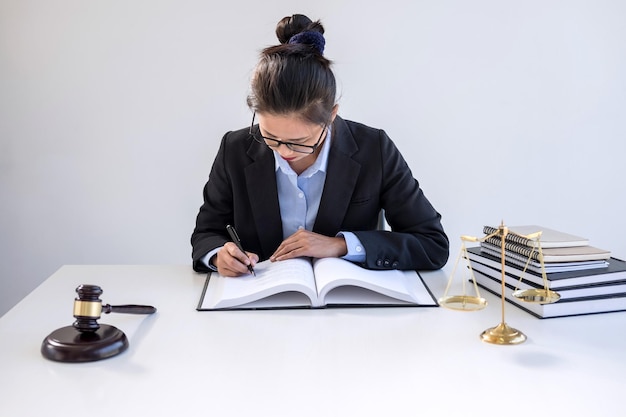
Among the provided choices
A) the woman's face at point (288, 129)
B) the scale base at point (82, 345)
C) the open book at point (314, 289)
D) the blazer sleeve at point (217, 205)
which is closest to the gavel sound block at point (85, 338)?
the scale base at point (82, 345)

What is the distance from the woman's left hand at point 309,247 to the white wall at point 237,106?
1.83 meters

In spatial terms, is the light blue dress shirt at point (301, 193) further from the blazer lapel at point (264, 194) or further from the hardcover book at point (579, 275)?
the hardcover book at point (579, 275)

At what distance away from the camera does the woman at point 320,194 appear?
2115 mm

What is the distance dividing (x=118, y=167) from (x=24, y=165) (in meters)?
0.47

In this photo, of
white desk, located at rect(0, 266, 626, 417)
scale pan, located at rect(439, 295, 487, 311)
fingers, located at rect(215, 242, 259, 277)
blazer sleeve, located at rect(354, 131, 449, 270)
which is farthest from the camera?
blazer sleeve, located at rect(354, 131, 449, 270)

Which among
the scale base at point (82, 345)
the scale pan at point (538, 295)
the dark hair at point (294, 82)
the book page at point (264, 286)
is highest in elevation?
the dark hair at point (294, 82)

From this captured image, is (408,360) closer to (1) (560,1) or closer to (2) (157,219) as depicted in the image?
(2) (157,219)

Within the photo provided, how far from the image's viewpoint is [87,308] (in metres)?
1.50

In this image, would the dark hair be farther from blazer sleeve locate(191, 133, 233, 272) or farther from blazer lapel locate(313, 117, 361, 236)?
blazer sleeve locate(191, 133, 233, 272)

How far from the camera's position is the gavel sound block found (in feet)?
4.73

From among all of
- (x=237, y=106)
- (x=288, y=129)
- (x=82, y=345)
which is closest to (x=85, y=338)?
(x=82, y=345)

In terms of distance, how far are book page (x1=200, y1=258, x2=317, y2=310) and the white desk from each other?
0.15ft

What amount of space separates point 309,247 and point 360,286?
24cm

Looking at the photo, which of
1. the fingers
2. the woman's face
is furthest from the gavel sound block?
the woman's face
